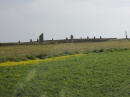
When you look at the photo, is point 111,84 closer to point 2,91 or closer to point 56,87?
point 56,87

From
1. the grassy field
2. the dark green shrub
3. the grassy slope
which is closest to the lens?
the grassy slope

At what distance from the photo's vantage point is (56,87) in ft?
30.3

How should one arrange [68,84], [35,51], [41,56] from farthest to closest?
[35,51] → [41,56] → [68,84]

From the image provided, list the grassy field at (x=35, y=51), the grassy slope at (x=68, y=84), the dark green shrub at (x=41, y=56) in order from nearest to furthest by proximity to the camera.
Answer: the grassy slope at (x=68, y=84)
the grassy field at (x=35, y=51)
the dark green shrub at (x=41, y=56)

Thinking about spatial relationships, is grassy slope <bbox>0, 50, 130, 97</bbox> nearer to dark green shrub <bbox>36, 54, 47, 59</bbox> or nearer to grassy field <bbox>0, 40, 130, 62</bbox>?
grassy field <bbox>0, 40, 130, 62</bbox>

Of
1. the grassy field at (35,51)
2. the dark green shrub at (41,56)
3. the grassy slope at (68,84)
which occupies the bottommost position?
the grassy slope at (68,84)

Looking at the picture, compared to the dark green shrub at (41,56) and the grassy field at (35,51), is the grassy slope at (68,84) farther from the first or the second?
the dark green shrub at (41,56)

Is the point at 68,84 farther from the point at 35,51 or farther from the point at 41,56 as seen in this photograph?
the point at 35,51

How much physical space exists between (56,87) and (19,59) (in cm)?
1216

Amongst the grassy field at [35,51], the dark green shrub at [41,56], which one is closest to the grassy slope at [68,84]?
the grassy field at [35,51]

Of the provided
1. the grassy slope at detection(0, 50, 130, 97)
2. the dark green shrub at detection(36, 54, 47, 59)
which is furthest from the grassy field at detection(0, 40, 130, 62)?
the grassy slope at detection(0, 50, 130, 97)

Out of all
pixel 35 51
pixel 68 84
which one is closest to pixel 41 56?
pixel 35 51

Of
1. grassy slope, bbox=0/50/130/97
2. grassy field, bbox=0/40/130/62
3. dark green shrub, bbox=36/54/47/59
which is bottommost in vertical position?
grassy slope, bbox=0/50/130/97

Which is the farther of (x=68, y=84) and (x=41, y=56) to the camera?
(x=41, y=56)
